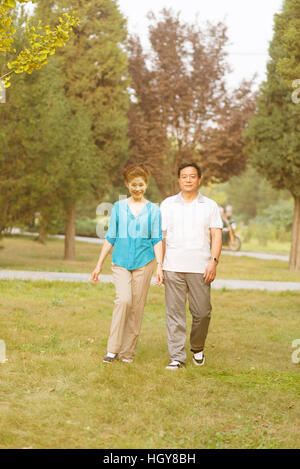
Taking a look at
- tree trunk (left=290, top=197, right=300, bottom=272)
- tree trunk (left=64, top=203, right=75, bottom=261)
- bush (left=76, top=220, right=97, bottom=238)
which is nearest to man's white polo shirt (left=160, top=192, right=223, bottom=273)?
tree trunk (left=290, top=197, right=300, bottom=272)

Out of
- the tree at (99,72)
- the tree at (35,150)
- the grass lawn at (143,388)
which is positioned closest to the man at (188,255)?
the grass lawn at (143,388)

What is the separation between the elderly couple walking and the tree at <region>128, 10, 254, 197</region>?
45.8 feet

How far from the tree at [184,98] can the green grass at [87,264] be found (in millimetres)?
3716

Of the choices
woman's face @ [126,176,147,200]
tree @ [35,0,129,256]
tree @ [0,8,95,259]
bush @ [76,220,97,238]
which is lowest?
bush @ [76,220,97,238]

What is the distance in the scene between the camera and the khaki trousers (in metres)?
5.43

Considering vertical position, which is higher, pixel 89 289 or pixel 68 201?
pixel 68 201

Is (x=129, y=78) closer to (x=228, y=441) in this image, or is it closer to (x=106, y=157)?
(x=106, y=157)

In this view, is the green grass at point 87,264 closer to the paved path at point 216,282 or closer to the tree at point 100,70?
the paved path at point 216,282

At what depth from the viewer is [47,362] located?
218 inches

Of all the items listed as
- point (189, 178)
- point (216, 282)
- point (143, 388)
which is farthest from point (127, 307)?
point (216, 282)

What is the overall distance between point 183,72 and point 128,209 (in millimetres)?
15177

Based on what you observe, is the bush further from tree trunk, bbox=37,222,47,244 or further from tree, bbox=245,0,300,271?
tree, bbox=245,0,300,271

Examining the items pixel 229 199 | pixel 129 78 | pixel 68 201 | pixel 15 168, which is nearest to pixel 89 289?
pixel 15 168

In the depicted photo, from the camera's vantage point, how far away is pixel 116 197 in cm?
2705
